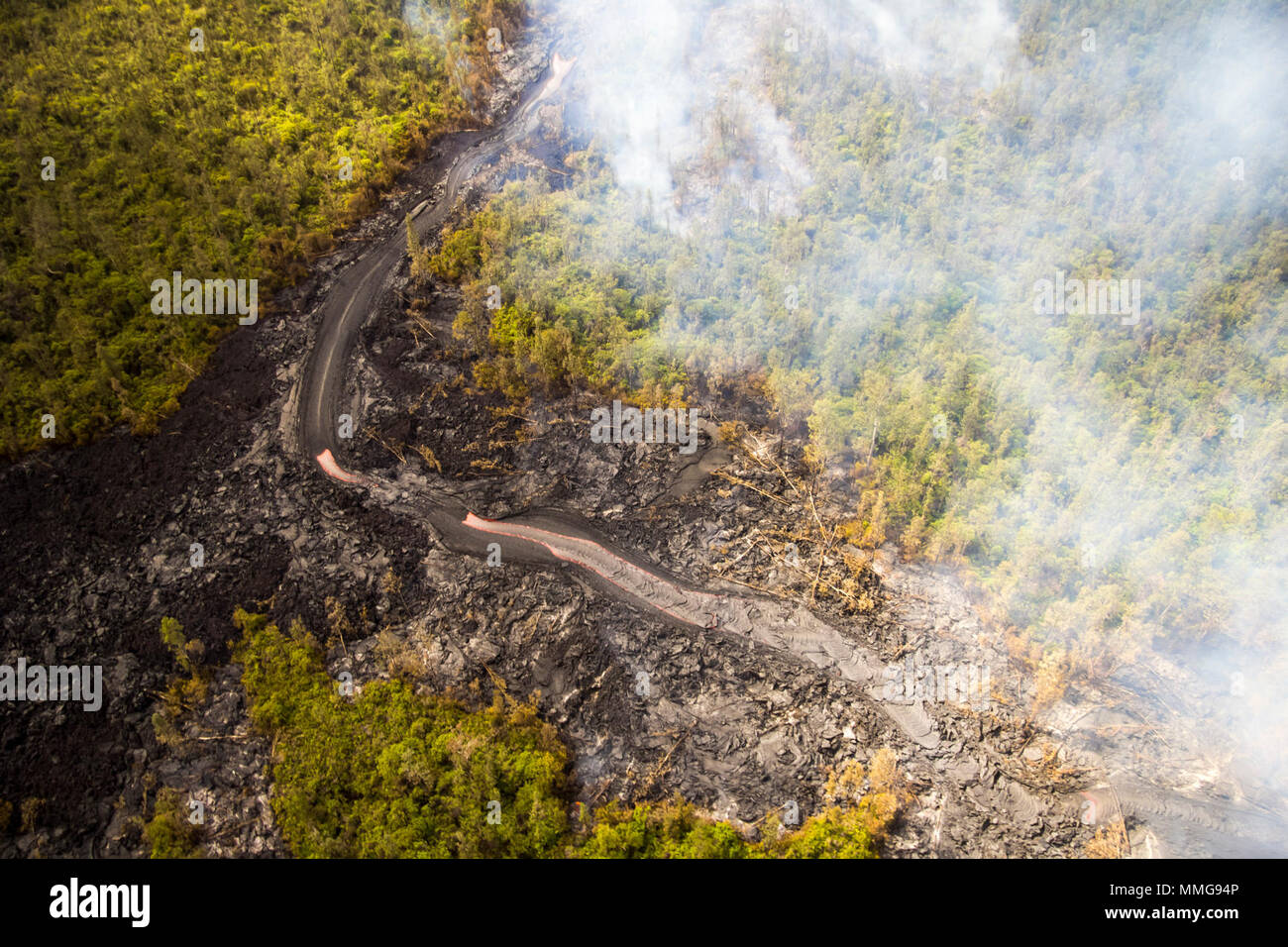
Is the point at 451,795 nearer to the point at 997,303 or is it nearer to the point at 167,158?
the point at 997,303

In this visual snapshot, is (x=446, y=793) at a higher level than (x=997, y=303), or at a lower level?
lower

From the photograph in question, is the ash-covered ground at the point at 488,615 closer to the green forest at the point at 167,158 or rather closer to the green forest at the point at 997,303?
the green forest at the point at 997,303

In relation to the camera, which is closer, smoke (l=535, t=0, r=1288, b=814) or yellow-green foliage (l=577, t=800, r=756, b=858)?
yellow-green foliage (l=577, t=800, r=756, b=858)

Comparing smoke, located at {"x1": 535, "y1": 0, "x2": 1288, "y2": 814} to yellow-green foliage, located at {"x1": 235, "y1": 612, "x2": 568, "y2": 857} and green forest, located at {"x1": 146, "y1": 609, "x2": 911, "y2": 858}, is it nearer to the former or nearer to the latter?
green forest, located at {"x1": 146, "y1": 609, "x2": 911, "y2": 858}

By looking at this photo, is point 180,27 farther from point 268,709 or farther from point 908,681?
point 908,681

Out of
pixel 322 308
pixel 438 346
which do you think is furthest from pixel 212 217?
pixel 438 346

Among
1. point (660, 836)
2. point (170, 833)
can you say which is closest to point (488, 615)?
point (660, 836)

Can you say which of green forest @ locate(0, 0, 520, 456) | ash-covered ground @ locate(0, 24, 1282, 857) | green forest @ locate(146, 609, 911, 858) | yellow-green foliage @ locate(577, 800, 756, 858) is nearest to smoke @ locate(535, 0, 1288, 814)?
ash-covered ground @ locate(0, 24, 1282, 857)
